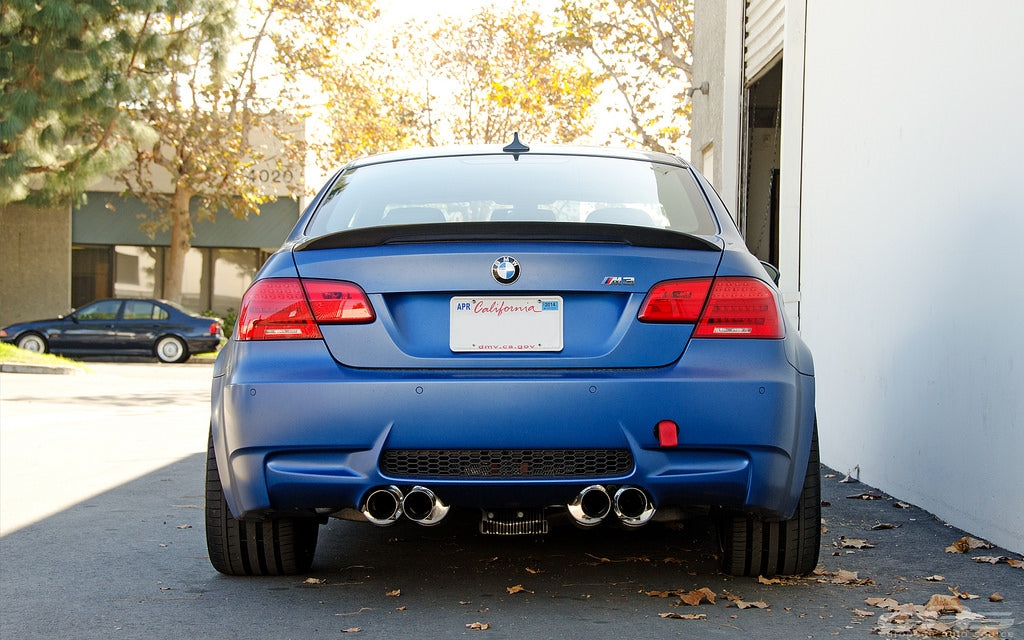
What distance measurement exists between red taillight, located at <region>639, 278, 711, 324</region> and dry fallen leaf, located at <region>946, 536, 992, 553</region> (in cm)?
194

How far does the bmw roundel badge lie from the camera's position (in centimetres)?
399

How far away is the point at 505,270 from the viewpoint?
3.99m

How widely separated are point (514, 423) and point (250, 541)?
1.29m

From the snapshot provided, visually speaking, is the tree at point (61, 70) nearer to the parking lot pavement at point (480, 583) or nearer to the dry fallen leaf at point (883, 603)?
the parking lot pavement at point (480, 583)

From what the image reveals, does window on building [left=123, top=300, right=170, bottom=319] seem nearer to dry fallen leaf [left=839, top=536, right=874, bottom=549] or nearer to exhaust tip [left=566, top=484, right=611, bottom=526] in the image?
dry fallen leaf [left=839, top=536, right=874, bottom=549]

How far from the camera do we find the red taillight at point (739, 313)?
13.2 ft

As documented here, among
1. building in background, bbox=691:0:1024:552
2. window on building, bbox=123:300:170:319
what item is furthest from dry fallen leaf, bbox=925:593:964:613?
window on building, bbox=123:300:170:319

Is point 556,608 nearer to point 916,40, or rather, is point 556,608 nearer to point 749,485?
point 749,485

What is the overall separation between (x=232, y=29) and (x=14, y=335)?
8.07m

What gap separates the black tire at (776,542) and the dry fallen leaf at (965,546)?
0.96 meters

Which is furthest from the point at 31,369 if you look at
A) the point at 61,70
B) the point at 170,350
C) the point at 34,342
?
the point at 34,342

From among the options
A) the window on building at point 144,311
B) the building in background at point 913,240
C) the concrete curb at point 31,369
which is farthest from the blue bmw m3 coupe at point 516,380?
the window on building at point 144,311

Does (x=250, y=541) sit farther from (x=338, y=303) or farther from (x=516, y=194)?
(x=516, y=194)

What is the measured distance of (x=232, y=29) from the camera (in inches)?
1037
